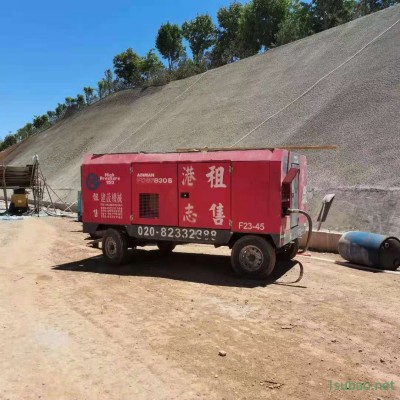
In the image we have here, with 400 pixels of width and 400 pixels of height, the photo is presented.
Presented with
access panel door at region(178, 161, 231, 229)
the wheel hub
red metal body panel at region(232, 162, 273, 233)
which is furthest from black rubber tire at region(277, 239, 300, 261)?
access panel door at region(178, 161, 231, 229)

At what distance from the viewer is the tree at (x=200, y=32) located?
69.8m

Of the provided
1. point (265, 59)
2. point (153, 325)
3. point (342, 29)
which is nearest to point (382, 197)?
point (153, 325)

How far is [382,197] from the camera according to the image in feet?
40.8

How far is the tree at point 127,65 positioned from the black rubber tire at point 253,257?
5623cm

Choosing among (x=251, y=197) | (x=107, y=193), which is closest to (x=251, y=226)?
(x=251, y=197)

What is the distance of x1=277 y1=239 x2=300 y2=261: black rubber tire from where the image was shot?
9703 millimetres

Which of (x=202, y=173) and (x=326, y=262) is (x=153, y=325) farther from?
(x=326, y=262)

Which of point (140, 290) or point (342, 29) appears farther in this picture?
point (342, 29)

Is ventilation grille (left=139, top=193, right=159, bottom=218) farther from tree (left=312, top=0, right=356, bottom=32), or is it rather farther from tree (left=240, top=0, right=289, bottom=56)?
tree (left=240, top=0, right=289, bottom=56)

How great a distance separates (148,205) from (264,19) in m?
53.0

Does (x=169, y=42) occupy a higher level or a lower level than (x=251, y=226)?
higher

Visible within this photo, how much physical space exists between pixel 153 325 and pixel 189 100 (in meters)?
31.2

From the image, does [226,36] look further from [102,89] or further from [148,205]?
[148,205]

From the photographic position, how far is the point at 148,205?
375 inches
